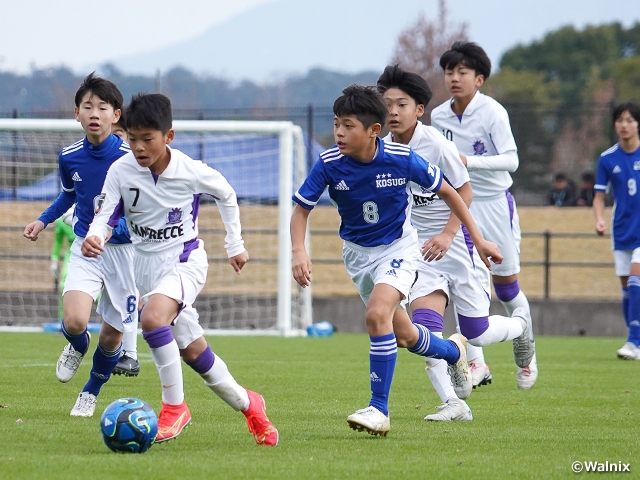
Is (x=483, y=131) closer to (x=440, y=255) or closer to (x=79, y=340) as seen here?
(x=440, y=255)

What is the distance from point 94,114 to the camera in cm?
671

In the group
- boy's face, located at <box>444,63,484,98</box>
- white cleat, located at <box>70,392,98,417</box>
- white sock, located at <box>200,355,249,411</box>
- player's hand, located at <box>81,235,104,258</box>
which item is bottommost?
white cleat, located at <box>70,392,98,417</box>

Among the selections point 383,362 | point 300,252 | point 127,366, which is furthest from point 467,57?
point 127,366

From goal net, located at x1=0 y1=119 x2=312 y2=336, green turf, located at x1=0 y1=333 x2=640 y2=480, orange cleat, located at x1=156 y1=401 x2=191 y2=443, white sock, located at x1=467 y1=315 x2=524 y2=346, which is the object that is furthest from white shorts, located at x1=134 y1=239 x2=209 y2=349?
goal net, located at x1=0 y1=119 x2=312 y2=336

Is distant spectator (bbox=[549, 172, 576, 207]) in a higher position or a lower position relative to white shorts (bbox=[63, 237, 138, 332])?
lower

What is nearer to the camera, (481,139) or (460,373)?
(460,373)

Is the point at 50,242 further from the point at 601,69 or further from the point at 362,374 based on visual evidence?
the point at 601,69

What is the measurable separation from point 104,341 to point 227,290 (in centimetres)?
1212

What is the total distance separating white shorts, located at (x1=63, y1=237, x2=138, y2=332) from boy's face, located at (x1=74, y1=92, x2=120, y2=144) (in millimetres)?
731

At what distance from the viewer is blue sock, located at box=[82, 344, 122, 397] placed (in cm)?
642

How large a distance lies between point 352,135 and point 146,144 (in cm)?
108

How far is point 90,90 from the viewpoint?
22.2 feet

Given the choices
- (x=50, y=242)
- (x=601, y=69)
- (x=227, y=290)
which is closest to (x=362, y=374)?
(x=227, y=290)

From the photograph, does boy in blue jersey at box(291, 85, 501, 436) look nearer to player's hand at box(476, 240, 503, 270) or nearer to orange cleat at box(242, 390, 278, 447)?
player's hand at box(476, 240, 503, 270)
